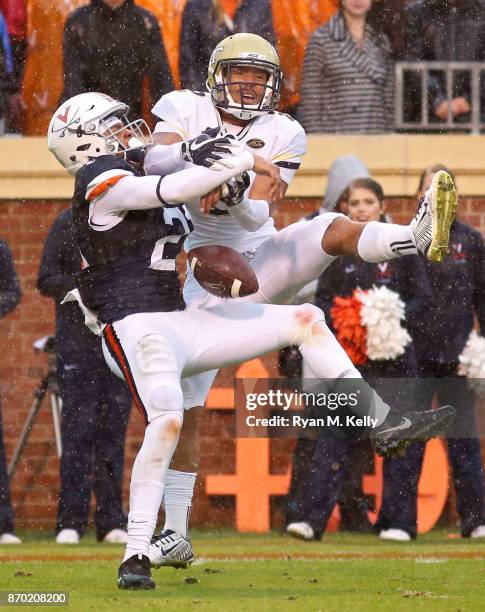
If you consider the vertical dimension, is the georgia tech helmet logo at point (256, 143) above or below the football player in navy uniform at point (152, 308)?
above

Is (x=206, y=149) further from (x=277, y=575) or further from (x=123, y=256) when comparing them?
(x=277, y=575)

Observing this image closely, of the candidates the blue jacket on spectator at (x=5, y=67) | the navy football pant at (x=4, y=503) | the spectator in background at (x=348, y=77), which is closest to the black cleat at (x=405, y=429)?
the navy football pant at (x=4, y=503)

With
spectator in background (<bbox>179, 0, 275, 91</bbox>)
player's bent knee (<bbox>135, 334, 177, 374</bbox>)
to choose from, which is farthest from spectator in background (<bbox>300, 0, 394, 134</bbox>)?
player's bent knee (<bbox>135, 334, 177, 374</bbox>)

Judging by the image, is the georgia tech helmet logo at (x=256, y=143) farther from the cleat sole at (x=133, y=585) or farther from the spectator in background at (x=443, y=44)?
the spectator in background at (x=443, y=44)

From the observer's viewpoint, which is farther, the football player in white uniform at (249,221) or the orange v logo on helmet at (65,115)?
the orange v logo on helmet at (65,115)

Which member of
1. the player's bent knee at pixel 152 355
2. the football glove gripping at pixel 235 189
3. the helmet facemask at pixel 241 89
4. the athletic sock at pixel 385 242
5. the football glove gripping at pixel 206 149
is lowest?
the player's bent knee at pixel 152 355

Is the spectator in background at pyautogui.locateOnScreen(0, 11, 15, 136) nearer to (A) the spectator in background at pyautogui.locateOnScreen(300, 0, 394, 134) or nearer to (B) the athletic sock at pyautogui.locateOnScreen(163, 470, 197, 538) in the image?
(A) the spectator in background at pyautogui.locateOnScreen(300, 0, 394, 134)

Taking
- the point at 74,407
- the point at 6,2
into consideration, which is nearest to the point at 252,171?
the point at 74,407

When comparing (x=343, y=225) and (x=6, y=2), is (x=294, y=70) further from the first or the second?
(x=343, y=225)

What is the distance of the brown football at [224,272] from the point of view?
657 centimetres

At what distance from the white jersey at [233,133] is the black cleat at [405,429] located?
3.50 ft

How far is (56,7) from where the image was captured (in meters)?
10.4

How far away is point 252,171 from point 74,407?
239cm

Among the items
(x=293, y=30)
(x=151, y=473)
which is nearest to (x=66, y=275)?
(x=151, y=473)
